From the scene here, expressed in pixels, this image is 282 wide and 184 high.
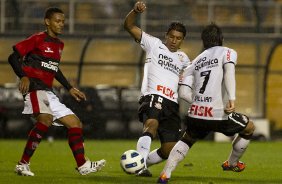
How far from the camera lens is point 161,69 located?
13.1 meters

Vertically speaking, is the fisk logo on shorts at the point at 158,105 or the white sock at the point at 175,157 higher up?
the fisk logo on shorts at the point at 158,105

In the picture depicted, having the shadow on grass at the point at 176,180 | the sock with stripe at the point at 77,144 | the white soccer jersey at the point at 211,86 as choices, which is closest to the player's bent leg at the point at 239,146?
the shadow on grass at the point at 176,180

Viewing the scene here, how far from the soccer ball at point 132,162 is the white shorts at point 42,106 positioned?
1098mm

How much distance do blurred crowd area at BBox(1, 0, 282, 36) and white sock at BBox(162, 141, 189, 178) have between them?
16148mm

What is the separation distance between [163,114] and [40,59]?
170 cm

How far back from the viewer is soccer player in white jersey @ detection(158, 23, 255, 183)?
11945 mm

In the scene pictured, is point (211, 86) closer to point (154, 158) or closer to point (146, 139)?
point (146, 139)

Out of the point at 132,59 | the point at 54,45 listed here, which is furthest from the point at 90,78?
the point at 54,45

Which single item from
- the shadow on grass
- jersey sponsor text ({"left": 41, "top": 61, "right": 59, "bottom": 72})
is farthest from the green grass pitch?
jersey sponsor text ({"left": 41, "top": 61, "right": 59, "bottom": 72})

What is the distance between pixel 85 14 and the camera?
1193 inches

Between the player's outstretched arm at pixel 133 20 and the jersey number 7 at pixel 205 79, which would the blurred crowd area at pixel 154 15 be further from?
the jersey number 7 at pixel 205 79

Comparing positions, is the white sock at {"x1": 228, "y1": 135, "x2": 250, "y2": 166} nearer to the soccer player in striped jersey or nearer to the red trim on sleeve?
the soccer player in striped jersey

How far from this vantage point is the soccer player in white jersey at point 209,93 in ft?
39.2

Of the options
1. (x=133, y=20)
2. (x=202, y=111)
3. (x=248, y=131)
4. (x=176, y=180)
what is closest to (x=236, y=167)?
(x=248, y=131)
